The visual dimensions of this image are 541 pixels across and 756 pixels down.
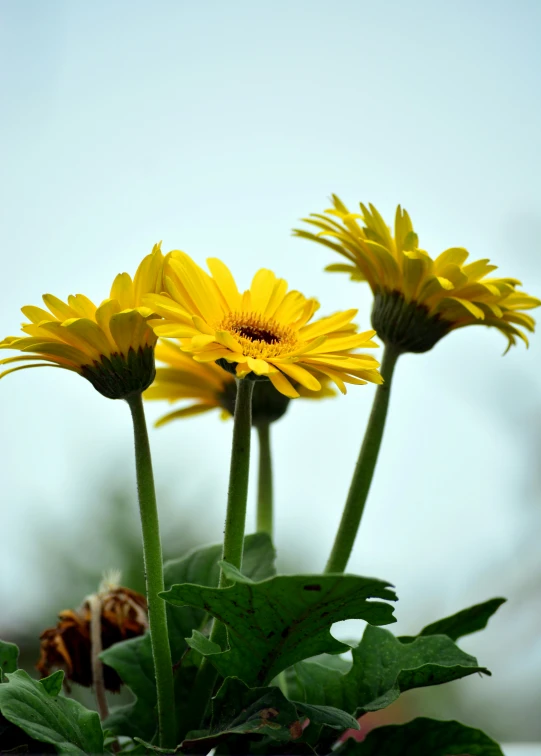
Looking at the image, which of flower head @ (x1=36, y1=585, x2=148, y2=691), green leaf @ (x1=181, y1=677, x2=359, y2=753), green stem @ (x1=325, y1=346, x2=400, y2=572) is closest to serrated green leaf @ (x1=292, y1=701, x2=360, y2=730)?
green leaf @ (x1=181, y1=677, x2=359, y2=753)

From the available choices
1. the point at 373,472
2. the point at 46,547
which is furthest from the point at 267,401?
the point at 46,547

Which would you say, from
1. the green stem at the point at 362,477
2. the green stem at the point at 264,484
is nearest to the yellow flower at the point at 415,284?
the green stem at the point at 362,477

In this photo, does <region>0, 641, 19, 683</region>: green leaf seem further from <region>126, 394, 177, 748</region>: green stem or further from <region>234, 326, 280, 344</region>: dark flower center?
<region>234, 326, 280, 344</region>: dark flower center

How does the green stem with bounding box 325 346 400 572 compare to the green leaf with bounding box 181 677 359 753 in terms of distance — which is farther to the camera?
the green stem with bounding box 325 346 400 572

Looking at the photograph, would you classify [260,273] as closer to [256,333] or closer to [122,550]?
[256,333]

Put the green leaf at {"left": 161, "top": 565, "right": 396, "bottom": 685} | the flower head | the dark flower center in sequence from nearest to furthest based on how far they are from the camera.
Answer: the green leaf at {"left": 161, "top": 565, "right": 396, "bottom": 685}
the dark flower center
the flower head

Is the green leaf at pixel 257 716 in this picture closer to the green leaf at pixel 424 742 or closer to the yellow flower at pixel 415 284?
the green leaf at pixel 424 742

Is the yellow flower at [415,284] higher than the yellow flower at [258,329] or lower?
higher
